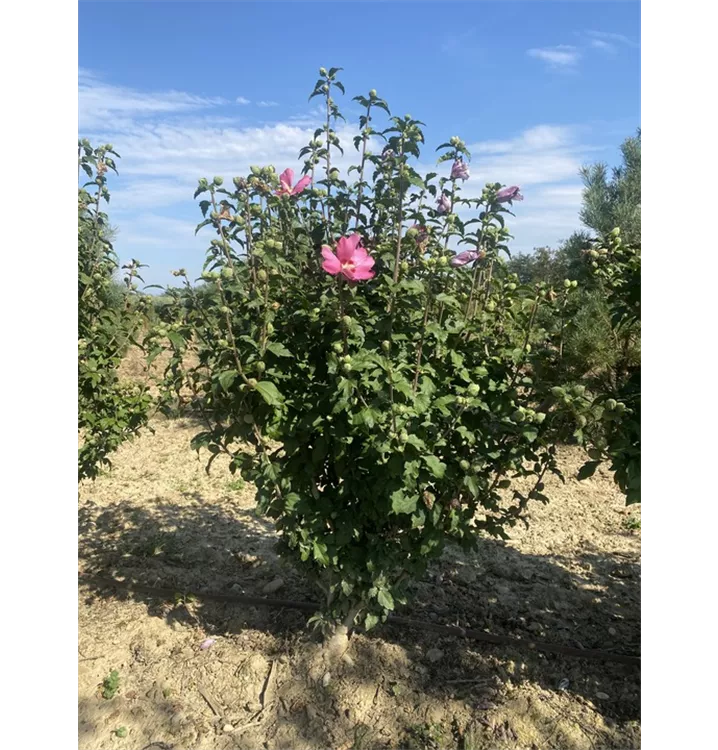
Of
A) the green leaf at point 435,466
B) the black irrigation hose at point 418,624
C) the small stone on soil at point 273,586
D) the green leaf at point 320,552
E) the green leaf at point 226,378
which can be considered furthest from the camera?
the small stone on soil at point 273,586

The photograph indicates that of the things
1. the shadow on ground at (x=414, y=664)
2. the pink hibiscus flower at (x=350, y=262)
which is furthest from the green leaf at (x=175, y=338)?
the shadow on ground at (x=414, y=664)

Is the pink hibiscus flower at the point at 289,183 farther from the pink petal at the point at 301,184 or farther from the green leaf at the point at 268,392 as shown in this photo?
the green leaf at the point at 268,392

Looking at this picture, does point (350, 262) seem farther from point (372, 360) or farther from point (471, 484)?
point (471, 484)

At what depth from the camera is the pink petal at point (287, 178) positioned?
1.76 m

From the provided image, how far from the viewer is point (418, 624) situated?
2.51 m

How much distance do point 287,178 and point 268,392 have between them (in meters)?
0.66

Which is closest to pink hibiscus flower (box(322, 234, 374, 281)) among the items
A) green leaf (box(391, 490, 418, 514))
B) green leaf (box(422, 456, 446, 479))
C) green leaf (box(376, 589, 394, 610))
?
A: green leaf (box(422, 456, 446, 479))

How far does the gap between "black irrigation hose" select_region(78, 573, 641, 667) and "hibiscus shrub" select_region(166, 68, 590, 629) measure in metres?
0.55

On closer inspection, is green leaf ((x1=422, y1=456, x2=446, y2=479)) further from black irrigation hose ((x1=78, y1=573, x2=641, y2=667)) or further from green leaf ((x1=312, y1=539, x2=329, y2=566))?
black irrigation hose ((x1=78, y1=573, x2=641, y2=667))

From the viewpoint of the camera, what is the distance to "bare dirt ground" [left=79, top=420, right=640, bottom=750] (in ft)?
6.57

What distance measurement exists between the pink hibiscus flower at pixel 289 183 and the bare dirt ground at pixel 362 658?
1750 millimetres

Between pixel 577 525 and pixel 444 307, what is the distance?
2494 millimetres

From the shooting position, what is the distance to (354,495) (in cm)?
202

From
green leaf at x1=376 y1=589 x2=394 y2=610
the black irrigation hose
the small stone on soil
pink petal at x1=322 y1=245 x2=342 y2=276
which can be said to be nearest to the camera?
pink petal at x1=322 y1=245 x2=342 y2=276
